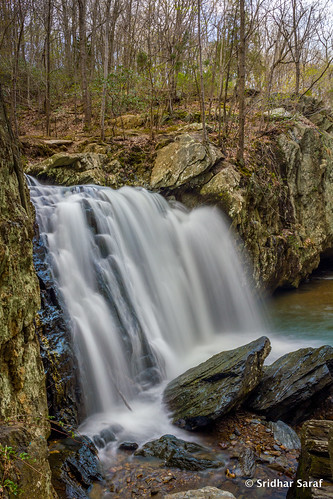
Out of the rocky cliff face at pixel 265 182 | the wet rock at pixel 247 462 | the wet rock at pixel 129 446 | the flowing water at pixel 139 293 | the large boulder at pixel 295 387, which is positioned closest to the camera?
the wet rock at pixel 247 462

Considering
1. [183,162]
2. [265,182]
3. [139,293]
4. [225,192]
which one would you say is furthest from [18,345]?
[265,182]

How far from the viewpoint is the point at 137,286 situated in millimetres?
6719

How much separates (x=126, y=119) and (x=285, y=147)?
256 inches

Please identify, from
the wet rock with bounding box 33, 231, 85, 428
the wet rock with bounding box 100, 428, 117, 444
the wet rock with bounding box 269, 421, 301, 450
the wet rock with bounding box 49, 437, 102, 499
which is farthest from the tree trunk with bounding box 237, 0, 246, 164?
the wet rock with bounding box 49, 437, 102, 499

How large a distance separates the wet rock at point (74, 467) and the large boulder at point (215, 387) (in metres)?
1.32

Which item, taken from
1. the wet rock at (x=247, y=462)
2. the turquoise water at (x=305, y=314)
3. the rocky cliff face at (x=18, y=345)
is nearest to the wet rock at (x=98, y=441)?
the rocky cliff face at (x=18, y=345)

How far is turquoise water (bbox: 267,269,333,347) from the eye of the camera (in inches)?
299

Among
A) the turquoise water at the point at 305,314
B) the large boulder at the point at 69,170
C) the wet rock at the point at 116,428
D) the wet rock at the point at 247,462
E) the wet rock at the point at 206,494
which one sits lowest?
the turquoise water at the point at 305,314

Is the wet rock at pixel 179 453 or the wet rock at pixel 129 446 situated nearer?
the wet rock at pixel 179 453

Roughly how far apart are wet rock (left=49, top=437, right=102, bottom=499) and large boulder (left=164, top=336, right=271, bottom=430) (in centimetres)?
132

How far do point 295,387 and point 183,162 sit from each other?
264 inches

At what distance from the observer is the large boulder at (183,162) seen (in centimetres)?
930

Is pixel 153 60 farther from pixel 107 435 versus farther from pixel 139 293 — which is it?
pixel 107 435

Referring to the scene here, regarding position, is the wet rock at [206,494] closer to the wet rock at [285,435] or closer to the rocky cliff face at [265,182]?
the wet rock at [285,435]
